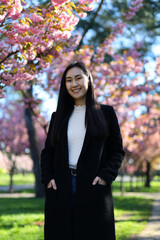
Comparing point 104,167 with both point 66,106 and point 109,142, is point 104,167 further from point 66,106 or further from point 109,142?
point 66,106

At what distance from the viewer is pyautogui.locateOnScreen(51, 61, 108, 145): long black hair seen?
8.59 feet

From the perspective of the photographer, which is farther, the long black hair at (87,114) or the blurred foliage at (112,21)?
the blurred foliage at (112,21)

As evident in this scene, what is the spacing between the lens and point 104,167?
2.60 m

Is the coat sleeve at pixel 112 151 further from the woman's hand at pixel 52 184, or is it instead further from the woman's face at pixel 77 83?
the woman's hand at pixel 52 184

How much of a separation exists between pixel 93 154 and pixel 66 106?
0.57m

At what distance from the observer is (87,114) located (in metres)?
2.73

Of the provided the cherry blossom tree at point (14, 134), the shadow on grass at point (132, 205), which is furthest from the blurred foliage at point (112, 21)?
the cherry blossom tree at point (14, 134)

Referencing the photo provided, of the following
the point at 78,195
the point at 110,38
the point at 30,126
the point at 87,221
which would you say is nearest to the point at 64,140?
the point at 78,195

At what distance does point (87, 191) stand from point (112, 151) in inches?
16.4

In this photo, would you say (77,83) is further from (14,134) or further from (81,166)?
(14,134)

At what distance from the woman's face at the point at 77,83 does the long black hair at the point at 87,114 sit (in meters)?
0.04

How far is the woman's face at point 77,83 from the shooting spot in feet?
9.11

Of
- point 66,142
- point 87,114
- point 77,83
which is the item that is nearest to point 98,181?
point 66,142

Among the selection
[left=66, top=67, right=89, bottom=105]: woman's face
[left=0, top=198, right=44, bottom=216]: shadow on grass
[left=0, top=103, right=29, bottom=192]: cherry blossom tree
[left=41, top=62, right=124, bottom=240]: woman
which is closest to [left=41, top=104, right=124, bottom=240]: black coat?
[left=41, top=62, right=124, bottom=240]: woman
